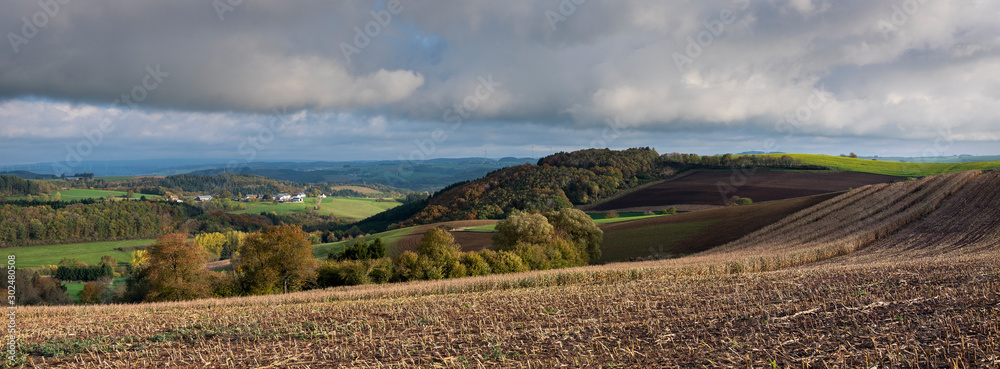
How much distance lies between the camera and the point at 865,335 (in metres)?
10.0

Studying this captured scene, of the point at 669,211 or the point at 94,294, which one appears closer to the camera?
the point at 94,294

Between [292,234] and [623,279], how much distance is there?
2797cm

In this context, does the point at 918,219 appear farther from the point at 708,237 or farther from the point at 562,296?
the point at 562,296

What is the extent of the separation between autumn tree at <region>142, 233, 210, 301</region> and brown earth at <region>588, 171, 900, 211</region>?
75.0m

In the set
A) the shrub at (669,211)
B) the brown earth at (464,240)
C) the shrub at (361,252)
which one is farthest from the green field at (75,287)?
the shrub at (669,211)

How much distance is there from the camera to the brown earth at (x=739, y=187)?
85.2 metres

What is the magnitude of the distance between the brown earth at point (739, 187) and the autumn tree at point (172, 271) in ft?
246

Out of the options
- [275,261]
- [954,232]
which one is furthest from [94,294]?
[954,232]

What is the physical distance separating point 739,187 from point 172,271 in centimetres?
9279

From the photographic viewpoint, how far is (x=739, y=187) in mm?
93625

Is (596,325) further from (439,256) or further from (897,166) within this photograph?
(897,166)

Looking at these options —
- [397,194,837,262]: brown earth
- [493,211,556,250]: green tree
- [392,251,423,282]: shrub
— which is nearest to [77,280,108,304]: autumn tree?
[397,194,837,262]: brown earth

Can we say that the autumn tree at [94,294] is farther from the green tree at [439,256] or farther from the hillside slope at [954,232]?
the hillside slope at [954,232]

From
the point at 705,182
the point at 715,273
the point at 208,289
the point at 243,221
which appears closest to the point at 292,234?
the point at 208,289
